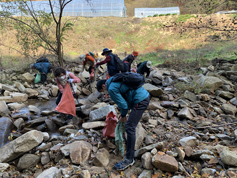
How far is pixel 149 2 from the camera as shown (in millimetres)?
32094

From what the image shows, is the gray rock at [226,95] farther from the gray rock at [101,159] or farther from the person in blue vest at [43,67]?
the person in blue vest at [43,67]

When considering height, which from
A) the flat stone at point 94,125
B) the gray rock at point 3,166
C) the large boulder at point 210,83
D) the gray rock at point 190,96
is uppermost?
the large boulder at point 210,83

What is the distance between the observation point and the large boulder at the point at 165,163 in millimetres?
2031

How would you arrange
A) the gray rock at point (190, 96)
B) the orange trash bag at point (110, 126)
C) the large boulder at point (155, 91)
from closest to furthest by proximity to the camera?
the orange trash bag at point (110, 126) → the gray rock at point (190, 96) → the large boulder at point (155, 91)

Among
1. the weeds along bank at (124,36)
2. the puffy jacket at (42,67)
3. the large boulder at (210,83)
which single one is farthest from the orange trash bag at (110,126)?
the weeds along bank at (124,36)

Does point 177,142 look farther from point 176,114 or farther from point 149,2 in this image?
point 149,2

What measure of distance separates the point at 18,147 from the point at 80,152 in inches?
42.0

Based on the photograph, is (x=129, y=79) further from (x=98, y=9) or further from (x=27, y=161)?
(x=98, y=9)

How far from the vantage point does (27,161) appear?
8.45ft

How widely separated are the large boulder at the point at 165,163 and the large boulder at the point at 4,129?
3.10 metres

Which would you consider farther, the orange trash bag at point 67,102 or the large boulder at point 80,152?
the orange trash bag at point 67,102

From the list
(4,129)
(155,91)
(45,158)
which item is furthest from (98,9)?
(45,158)

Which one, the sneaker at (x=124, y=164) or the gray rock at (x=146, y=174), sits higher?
the sneaker at (x=124, y=164)

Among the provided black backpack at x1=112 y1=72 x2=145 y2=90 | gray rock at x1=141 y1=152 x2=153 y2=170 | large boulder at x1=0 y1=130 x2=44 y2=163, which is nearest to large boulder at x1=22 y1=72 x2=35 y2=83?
large boulder at x1=0 y1=130 x2=44 y2=163
